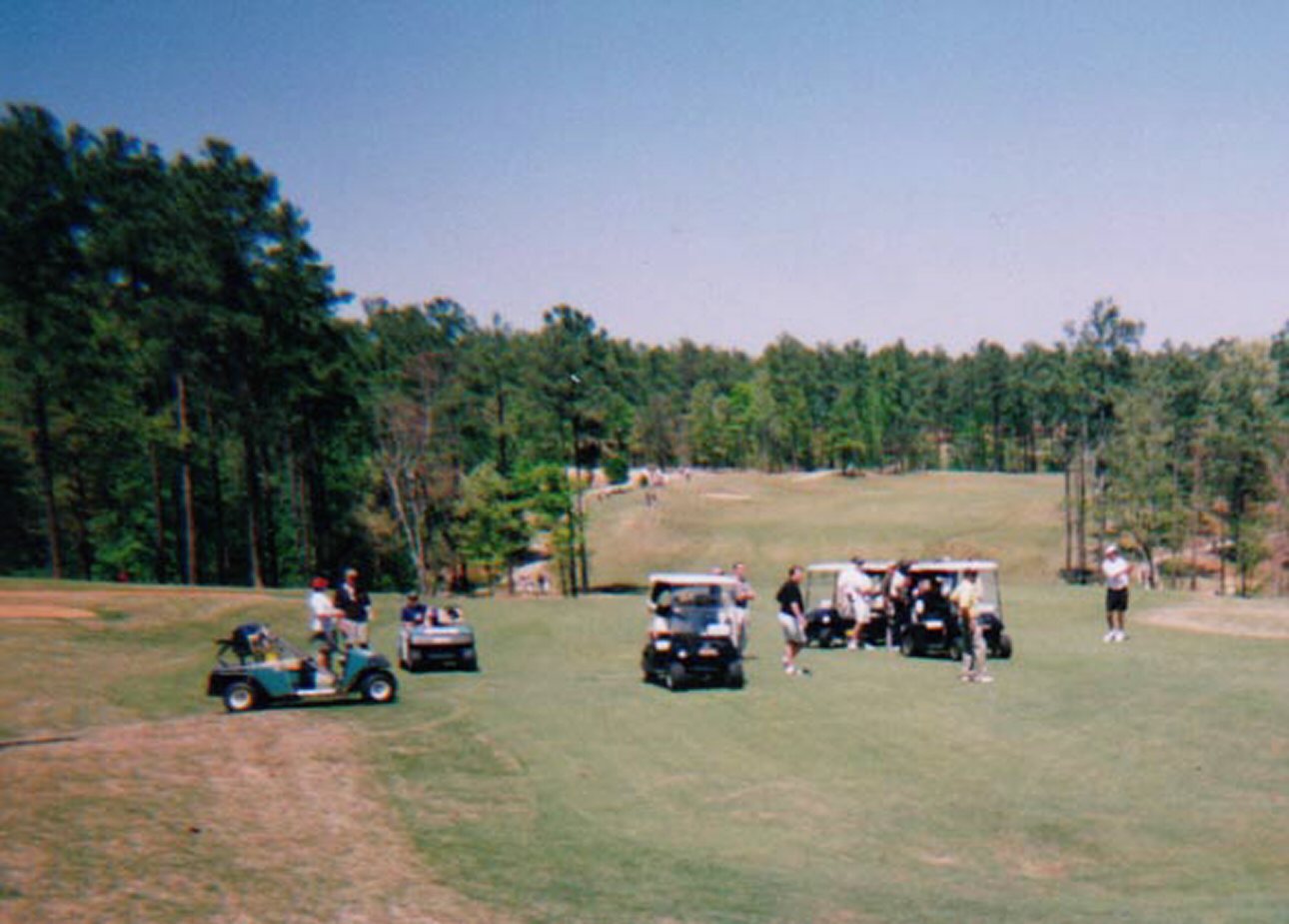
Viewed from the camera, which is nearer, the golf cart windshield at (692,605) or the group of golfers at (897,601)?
the golf cart windshield at (692,605)

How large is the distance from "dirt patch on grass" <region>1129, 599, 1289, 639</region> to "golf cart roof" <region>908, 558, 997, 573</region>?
808cm

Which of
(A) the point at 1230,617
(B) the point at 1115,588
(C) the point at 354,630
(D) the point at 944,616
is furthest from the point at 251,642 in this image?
(A) the point at 1230,617

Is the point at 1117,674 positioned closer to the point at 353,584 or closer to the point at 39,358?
the point at 353,584

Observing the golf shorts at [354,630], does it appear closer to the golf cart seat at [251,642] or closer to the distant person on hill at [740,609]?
the golf cart seat at [251,642]

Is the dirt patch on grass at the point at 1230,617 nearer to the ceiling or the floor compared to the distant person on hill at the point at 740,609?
nearer to the floor

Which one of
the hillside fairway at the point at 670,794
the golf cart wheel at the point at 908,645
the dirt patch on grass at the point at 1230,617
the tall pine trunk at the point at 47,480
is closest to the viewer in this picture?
the hillside fairway at the point at 670,794

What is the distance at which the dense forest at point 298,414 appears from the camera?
4628cm

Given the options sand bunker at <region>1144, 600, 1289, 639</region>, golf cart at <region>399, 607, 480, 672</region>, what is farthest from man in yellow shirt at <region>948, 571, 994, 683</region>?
golf cart at <region>399, 607, 480, 672</region>

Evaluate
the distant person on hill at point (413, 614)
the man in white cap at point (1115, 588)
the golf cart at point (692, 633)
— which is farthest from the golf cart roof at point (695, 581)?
the man in white cap at point (1115, 588)

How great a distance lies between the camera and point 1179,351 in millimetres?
94375

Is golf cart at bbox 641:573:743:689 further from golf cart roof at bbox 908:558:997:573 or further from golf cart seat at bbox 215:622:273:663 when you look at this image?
golf cart seat at bbox 215:622:273:663

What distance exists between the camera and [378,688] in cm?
1822

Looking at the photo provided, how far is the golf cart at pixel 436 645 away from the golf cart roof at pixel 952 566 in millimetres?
10775

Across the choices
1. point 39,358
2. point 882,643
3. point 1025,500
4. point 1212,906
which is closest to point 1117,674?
point 882,643
